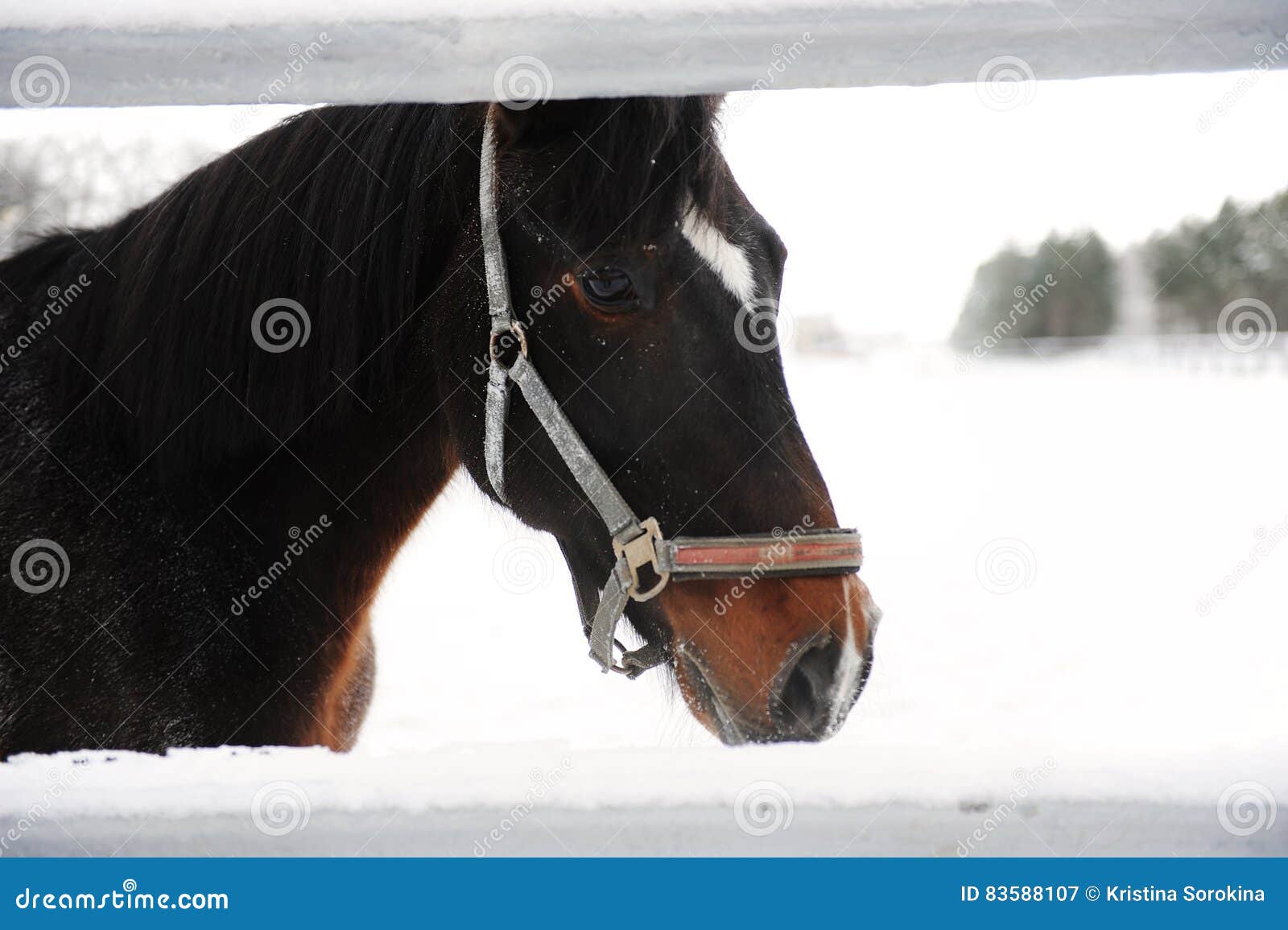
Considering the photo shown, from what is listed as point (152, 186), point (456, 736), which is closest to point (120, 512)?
point (456, 736)

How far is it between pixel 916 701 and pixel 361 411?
3376 millimetres

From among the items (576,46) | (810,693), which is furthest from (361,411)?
(576,46)


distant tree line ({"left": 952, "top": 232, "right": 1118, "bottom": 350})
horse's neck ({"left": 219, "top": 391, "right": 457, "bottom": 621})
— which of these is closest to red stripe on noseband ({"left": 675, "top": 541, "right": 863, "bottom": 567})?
horse's neck ({"left": 219, "top": 391, "right": 457, "bottom": 621})

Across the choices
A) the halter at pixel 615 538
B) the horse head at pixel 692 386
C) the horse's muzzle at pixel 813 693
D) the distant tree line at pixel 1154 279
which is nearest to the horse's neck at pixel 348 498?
the halter at pixel 615 538

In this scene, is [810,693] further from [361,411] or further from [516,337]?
[361,411]

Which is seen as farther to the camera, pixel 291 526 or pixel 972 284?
pixel 972 284

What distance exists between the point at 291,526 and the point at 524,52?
4.77 feet

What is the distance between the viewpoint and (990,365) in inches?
965

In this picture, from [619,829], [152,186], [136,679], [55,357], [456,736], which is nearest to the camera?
[619,829]

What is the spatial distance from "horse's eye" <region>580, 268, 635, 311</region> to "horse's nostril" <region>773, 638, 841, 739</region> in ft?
2.44

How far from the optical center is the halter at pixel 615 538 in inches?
66.1

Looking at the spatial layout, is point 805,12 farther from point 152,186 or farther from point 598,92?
point 152,186

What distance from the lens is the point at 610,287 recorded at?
1.75m

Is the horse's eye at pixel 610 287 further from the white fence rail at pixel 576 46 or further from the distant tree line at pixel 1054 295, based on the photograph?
the distant tree line at pixel 1054 295
